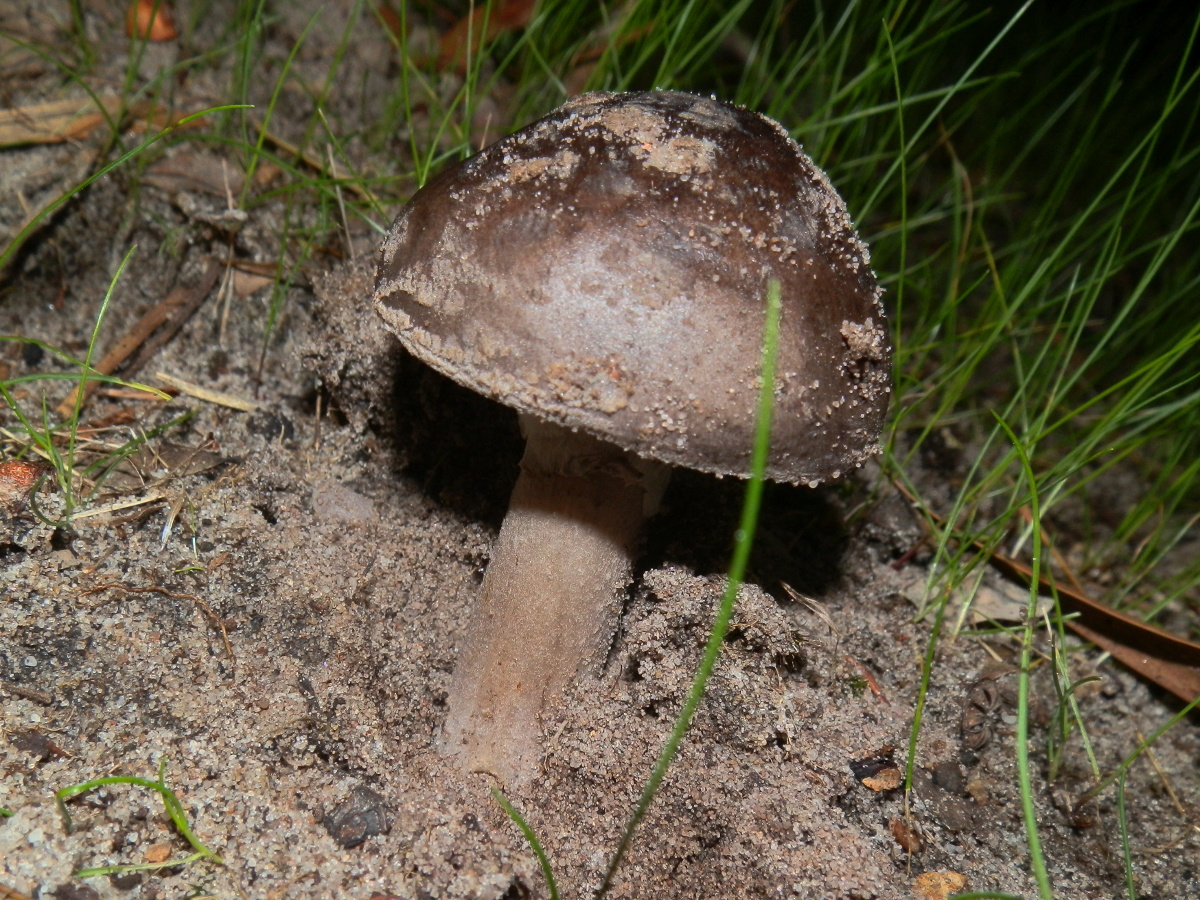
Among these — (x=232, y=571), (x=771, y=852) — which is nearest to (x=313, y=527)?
(x=232, y=571)

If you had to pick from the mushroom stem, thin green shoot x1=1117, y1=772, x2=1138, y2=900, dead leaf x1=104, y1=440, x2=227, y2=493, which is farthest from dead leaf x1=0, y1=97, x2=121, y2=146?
thin green shoot x1=1117, y1=772, x2=1138, y2=900

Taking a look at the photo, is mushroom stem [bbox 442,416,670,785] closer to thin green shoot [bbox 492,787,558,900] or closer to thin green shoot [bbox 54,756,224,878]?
thin green shoot [bbox 492,787,558,900]

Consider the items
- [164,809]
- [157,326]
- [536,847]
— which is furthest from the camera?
[157,326]

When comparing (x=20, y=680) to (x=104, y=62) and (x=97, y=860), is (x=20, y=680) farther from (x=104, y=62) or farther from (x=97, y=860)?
(x=104, y=62)

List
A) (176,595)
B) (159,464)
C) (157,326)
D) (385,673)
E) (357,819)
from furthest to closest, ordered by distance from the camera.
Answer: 1. (157,326)
2. (159,464)
3. (385,673)
4. (176,595)
5. (357,819)

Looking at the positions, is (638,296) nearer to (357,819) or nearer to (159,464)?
(357,819)

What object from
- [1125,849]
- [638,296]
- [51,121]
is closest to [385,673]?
[638,296]
